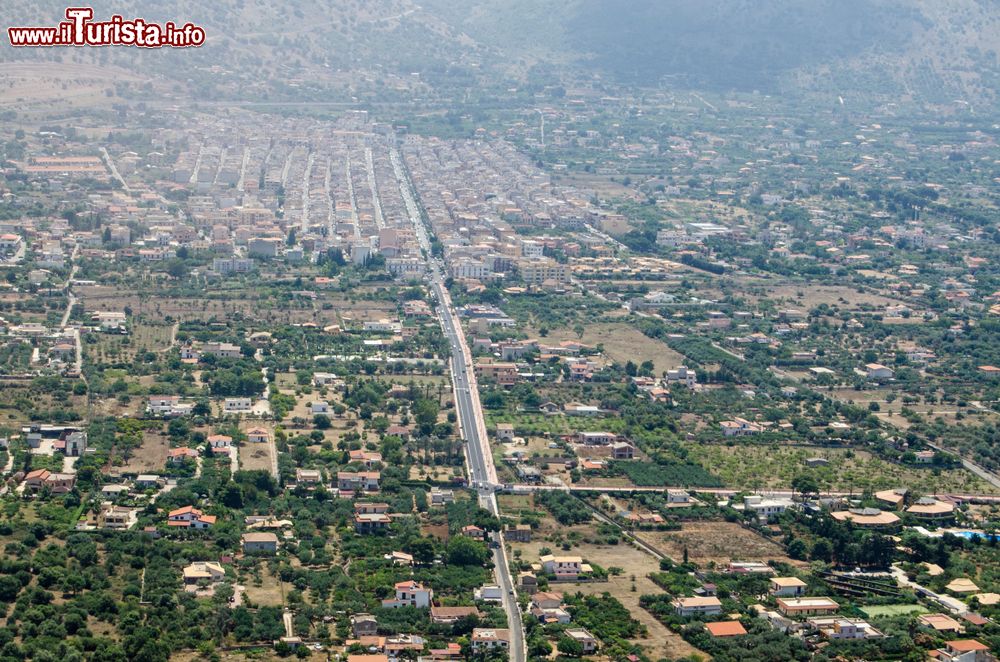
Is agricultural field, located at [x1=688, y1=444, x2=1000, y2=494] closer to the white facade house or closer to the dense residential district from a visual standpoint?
the dense residential district

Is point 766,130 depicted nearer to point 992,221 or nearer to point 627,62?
point 627,62

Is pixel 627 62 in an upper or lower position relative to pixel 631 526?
upper

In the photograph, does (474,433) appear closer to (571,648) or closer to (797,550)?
(797,550)

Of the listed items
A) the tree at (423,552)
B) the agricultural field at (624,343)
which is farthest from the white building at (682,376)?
the tree at (423,552)

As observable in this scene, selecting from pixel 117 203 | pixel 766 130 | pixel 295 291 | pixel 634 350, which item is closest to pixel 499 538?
pixel 634 350

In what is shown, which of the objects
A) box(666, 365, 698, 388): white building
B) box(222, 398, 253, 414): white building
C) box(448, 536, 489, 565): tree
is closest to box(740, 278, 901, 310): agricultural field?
box(666, 365, 698, 388): white building

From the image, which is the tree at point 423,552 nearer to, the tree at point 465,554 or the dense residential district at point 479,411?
the dense residential district at point 479,411
